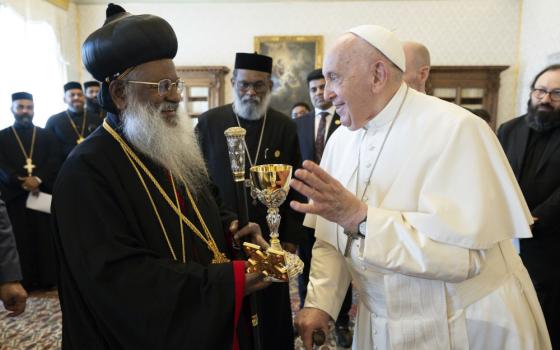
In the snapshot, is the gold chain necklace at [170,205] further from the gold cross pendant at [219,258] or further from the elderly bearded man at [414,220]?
the elderly bearded man at [414,220]

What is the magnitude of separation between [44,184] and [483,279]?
5322 mm

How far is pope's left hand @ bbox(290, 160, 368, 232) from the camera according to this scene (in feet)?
4.27

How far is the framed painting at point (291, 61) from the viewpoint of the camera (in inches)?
358

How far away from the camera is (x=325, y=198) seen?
134 centimetres

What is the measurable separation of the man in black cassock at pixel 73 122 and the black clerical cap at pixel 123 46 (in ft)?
17.0

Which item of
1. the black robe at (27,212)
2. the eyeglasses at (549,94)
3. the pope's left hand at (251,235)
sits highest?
the eyeglasses at (549,94)

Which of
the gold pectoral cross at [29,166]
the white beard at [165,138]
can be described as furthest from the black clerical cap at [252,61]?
the gold pectoral cross at [29,166]

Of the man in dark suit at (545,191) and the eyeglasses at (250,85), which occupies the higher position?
the eyeglasses at (250,85)

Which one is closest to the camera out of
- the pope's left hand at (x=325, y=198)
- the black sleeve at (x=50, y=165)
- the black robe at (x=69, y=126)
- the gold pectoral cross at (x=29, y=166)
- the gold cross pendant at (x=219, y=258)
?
the pope's left hand at (x=325, y=198)

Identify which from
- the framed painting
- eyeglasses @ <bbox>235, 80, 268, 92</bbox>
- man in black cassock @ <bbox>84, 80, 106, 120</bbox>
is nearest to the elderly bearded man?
eyeglasses @ <bbox>235, 80, 268, 92</bbox>

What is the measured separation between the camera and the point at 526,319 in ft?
5.13

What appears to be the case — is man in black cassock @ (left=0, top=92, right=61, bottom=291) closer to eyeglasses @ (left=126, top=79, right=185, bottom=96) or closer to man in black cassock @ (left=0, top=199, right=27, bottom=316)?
man in black cassock @ (left=0, top=199, right=27, bottom=316)

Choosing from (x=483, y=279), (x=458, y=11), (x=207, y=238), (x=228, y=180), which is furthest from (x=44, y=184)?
(x=458, y=11)

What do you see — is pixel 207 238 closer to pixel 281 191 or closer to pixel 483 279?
pixel 281 191
